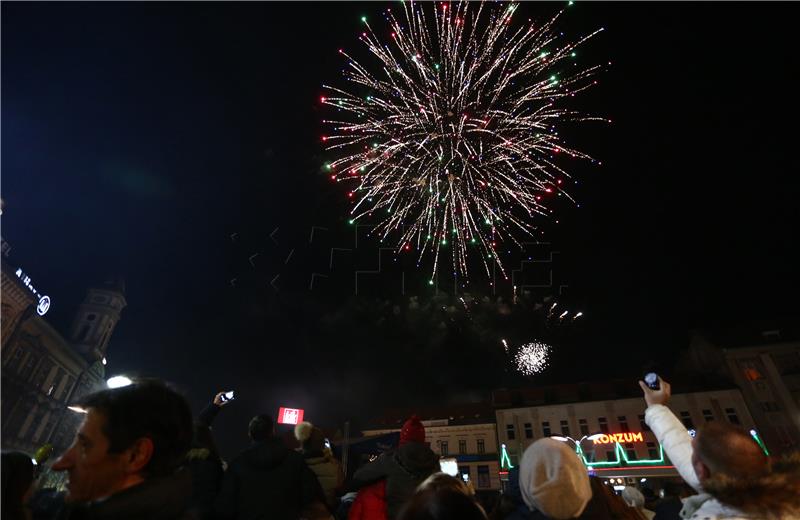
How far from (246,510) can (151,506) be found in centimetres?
277

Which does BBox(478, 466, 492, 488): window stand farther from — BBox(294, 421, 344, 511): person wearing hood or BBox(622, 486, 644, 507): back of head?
BBox(294, 421, 344, 511): person wearing hood

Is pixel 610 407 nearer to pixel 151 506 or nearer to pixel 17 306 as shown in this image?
pixel 151 506

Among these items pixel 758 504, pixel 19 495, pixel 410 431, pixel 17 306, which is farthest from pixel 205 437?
pixel 17 306

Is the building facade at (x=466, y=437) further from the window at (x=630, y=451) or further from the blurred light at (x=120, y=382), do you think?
the blurred light at (x=120, y=382)

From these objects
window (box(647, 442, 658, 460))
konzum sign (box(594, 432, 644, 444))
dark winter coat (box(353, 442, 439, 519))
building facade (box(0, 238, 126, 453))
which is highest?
building facade (box(0, 238, 126, 453))

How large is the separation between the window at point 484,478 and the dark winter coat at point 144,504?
43.4m

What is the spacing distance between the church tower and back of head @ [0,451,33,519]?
60.8 m

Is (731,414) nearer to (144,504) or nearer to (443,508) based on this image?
(443,508)

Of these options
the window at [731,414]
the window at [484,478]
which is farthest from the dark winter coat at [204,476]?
the window at [731,414]

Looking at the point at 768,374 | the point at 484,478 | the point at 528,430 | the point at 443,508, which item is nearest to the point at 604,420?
the point at 528,430

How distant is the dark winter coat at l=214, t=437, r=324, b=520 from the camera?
365 cm

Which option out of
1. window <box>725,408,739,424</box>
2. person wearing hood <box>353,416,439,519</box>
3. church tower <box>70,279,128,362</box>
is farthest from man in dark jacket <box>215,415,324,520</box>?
church tower <box>70,279,128,362</box>

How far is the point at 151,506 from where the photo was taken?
4.54 feet

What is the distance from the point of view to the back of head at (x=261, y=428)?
13.2 ft
